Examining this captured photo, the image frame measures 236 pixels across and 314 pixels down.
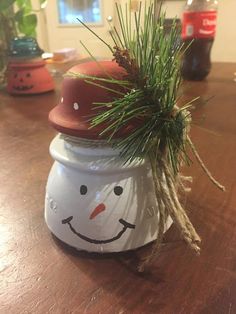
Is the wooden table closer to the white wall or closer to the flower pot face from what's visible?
the flower pot face

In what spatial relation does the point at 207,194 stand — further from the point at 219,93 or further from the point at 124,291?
the point at 219,93

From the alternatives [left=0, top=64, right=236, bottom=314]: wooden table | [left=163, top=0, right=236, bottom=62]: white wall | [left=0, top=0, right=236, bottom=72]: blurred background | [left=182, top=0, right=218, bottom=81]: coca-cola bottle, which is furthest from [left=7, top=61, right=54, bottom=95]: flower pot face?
[left=163, top=0, right=236, bottom=62]: white wall

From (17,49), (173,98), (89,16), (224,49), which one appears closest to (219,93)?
(17,49)

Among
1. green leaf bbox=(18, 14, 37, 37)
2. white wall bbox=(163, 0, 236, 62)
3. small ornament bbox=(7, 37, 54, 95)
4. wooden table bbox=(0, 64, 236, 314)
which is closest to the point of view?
wooden table bbox=(0, 64, 236, 314)

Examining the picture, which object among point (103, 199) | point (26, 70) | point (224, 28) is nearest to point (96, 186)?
point (103, 199)

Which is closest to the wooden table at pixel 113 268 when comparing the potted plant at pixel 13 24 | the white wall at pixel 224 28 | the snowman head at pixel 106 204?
the snowman head at pixel 106 204

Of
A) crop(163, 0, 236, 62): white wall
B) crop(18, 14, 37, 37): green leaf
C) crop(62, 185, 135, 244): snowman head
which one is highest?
crop(18, 14, 37, 37): green leaf
